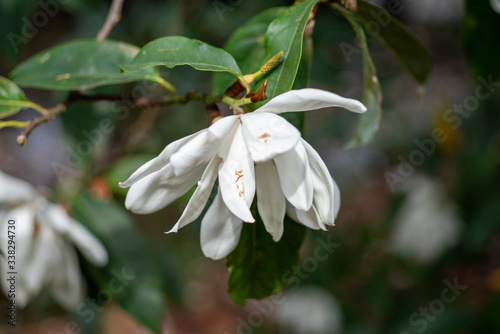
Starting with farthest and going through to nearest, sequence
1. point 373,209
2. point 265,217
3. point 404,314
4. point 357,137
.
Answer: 1. point 373,209
2. point 404,314
3. point 357,137
4. point 265,217

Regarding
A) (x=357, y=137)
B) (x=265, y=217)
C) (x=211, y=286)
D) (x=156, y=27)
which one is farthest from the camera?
(x=211, y=286)

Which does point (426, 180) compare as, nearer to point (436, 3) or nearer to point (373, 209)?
point (436, 3)

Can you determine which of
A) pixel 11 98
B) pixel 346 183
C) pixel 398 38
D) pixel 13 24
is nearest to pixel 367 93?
pixel 398 38

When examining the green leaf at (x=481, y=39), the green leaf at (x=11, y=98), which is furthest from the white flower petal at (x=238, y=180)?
the green leaf at (x=481, y=39)

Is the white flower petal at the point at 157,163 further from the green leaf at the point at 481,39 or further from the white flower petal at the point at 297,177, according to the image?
the green leaf at the point at 481,39

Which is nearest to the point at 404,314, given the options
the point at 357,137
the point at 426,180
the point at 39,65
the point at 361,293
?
the point at 361,293
